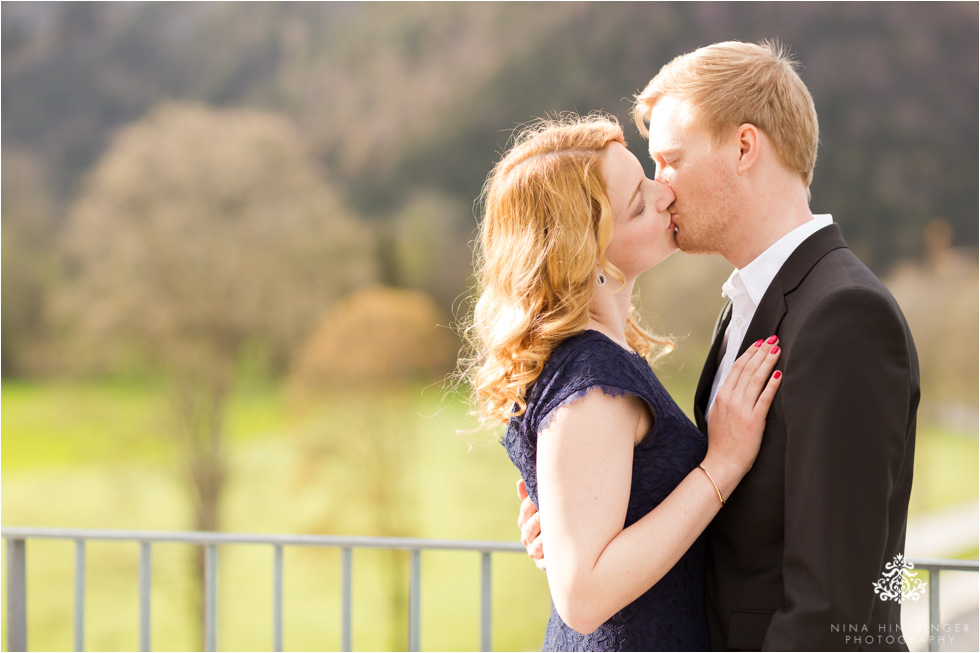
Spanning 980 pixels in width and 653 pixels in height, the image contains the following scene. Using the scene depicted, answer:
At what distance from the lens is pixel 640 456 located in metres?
1.21

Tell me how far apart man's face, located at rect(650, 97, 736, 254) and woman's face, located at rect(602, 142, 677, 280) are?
35 mm

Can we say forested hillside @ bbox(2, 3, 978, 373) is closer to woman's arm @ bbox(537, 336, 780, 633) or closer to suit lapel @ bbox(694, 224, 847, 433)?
suit lapel @ bbox(694, 224, 847, 433)

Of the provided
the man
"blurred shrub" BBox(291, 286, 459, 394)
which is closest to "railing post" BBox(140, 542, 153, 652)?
the man

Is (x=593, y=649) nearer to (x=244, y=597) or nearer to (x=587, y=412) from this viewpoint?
(x=587, y=412)

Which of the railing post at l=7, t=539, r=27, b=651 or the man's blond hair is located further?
the railing post at l=7, t=539, r=27, b=651

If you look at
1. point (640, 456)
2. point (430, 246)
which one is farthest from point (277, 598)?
point (430, 246)

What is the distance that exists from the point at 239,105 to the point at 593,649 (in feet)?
26.5

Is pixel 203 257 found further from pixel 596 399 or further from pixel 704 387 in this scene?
pixel 596 399

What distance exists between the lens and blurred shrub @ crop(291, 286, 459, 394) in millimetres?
7488

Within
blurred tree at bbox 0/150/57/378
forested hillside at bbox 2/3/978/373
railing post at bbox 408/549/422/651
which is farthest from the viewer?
blurred tree at bbox 0/150/57/378

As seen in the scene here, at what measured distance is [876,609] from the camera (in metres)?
1.08

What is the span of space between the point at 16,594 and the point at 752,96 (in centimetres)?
217

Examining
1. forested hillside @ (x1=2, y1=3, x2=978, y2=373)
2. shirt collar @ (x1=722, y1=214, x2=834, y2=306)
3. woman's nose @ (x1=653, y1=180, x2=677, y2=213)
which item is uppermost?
forested hillside @ (x1=2, y1=3, x2=978, y2=373)

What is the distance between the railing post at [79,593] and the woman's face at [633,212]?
5.05 ft
